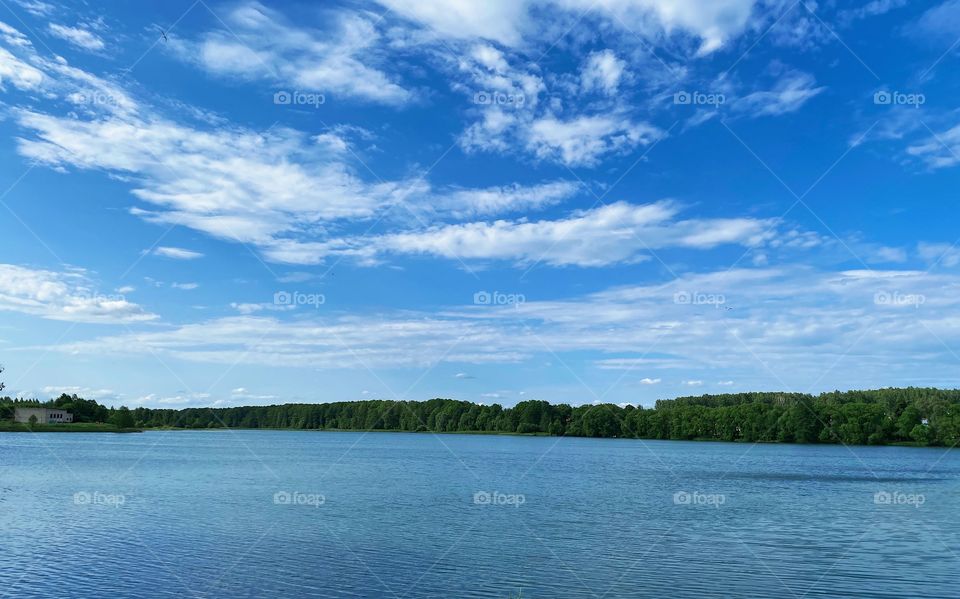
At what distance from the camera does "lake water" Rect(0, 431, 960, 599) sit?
29.7m

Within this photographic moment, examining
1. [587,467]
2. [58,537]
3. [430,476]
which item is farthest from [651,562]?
[587,467]

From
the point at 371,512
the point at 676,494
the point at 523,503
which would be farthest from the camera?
the point at 676,494

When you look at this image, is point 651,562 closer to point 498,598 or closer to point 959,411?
point 498,598

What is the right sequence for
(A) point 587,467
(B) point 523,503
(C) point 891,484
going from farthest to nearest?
(A) point 587,467 → (C) point 891,484 → (B) point 523,503

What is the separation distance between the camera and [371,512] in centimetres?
5022

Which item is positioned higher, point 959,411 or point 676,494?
point 959,411

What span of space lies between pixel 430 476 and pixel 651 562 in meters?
49.9

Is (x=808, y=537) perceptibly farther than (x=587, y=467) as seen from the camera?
No

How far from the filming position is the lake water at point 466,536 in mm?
29672

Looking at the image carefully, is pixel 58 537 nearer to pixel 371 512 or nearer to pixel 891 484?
pixel 371 512

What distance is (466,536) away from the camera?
40812mm

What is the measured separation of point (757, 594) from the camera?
28.7 m

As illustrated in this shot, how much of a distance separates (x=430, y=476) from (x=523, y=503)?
27.6 metres

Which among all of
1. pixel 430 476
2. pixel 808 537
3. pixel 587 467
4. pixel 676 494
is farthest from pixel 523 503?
pixel 587 467
